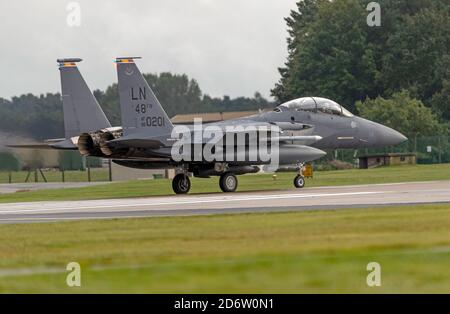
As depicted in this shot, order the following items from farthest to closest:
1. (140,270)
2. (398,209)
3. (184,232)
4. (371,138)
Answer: (371,138) < (398,209) < (184,232) < (140,270)

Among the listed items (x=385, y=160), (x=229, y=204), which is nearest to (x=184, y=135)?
(x=229, y=204)

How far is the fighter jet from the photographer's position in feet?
112

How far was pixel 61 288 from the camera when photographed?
12883 mm

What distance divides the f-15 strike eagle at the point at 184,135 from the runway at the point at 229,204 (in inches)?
93.3

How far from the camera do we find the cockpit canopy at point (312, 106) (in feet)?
123

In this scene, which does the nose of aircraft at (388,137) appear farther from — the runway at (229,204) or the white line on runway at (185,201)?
the white line on runway at (185,201)

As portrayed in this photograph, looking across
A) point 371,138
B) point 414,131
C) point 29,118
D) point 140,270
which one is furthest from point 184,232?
point 414,131

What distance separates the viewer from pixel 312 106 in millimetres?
37844

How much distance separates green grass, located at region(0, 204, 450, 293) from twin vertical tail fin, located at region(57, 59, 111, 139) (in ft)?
45.8

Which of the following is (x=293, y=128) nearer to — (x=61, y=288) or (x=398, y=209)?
(x=398, y=209)

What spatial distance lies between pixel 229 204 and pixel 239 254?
12.9 metres

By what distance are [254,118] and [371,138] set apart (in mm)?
5365

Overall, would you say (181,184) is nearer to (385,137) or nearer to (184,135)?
(184,135)

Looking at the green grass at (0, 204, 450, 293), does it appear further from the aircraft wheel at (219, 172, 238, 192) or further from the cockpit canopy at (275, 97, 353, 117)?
the cockpit canopy at (275, 97, 353, 117)
